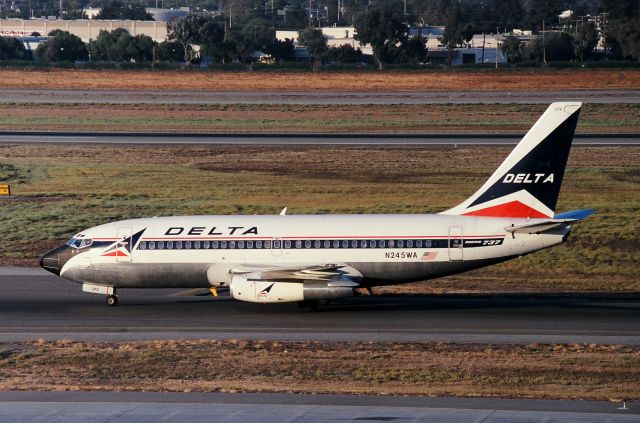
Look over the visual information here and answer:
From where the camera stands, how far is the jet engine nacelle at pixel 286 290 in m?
36.6

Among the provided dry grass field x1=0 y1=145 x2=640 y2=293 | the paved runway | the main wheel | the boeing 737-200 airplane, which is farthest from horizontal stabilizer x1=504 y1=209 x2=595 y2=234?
the main wheel

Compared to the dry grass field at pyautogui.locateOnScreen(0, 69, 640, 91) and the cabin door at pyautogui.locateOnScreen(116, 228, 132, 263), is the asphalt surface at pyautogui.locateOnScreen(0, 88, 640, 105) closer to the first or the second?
the dry grass field at pyautogui.locateOnScreen(0, 69, 640, 91)

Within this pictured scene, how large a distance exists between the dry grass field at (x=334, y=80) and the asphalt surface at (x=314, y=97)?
3809 millimetres

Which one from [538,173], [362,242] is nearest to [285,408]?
[362,242]

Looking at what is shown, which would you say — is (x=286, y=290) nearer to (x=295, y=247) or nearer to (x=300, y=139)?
(x=295, y=247)

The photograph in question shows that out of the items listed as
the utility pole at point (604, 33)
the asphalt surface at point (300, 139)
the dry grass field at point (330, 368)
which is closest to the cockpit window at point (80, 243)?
the dry grass field at point (330, 368)

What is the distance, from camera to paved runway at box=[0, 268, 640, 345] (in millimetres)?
34375

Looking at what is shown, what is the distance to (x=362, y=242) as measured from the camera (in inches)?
1463

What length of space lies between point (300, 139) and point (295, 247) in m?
47.5

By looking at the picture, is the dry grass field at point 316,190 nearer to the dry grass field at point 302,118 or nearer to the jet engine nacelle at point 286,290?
the jet engine nacelle at point 286,290

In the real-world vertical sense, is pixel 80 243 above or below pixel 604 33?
below

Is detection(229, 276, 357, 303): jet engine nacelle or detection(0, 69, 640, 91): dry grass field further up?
detection(0, 69, 640, 91): dry grass field

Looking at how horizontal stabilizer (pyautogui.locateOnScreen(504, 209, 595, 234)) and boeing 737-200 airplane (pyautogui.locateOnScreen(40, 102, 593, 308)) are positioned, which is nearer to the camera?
horizontal stabilizer (pyautogui.locateOnScreen(504, 209, 595, 234))

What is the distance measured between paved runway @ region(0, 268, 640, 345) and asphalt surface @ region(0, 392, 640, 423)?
24.2 ft
